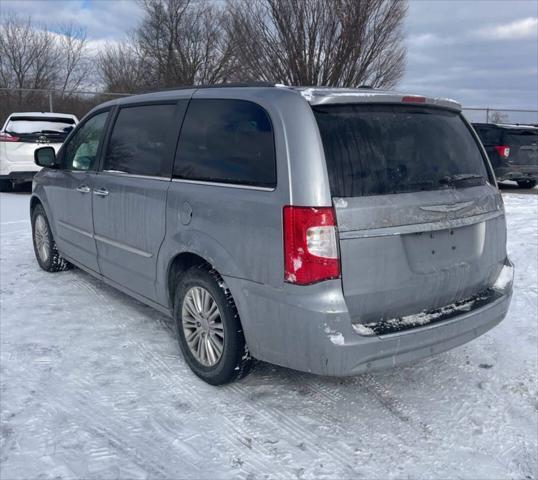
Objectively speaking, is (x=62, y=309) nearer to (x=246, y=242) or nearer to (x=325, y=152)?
(x=246, y=242)

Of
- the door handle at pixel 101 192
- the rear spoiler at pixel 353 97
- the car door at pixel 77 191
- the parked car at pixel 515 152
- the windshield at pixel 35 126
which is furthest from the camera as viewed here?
the parked car at pixel 515 152

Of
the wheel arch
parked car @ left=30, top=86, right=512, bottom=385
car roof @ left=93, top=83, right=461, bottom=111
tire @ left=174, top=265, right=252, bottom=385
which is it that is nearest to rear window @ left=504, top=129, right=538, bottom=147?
parked car @ left=30, top=86, right=512, bottom=385

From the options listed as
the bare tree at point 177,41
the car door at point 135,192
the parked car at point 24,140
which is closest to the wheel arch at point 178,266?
the car door at point 135,192

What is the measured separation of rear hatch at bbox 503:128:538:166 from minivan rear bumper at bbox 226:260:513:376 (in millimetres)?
11054

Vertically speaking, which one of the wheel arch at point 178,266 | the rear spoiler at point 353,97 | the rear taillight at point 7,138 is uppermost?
the rear taillight at point 7,138

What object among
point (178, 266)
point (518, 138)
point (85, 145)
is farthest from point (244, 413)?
point (518, 138)

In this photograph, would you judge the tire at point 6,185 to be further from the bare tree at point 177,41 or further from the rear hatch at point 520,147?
the bare tree at point 177,41

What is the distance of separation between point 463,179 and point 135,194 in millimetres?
2227

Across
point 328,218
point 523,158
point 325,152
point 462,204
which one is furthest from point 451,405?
point 523,158

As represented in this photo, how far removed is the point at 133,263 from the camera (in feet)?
14.0

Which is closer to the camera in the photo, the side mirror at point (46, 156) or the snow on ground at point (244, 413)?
the snow on ground at point (244, 413)

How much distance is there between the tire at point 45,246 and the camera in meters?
5.95

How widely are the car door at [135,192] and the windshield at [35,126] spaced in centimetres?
799

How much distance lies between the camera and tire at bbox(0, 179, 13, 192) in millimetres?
12785
